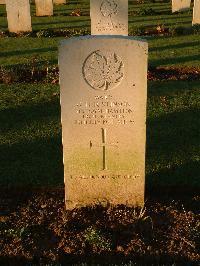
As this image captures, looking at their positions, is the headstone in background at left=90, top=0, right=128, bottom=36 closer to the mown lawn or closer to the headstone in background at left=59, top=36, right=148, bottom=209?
the mown lawn

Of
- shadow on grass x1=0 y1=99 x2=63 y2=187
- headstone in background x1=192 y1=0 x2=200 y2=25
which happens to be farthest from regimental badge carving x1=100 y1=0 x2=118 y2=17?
headstone in background x1=192 y1=0 x2=200 y2=25

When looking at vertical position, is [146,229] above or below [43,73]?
below

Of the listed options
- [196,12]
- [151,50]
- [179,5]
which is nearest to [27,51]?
[151,50]

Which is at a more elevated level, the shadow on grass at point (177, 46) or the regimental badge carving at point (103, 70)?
the regimental badge carving at point (103, 70)

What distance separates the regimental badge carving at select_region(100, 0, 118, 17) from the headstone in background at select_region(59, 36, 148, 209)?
7427 mm

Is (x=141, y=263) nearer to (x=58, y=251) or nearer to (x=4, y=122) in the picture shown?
(x=58, y=251)

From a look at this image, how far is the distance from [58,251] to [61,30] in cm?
1295

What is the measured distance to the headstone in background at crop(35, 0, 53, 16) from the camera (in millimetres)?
19828

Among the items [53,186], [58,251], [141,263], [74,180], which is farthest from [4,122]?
[141,263]

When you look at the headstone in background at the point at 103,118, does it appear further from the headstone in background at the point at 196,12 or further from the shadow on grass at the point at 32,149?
the headstone in background at the point at 196,12

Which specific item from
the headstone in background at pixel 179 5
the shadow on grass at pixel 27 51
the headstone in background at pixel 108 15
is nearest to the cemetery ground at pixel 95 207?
the shadow on grass at pixel 27 51

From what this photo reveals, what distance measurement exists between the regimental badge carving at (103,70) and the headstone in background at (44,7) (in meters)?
16.3

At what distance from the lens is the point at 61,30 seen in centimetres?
1627

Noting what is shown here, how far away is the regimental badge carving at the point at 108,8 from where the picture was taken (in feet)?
37.4
